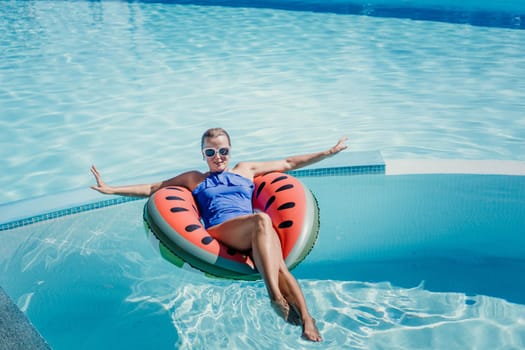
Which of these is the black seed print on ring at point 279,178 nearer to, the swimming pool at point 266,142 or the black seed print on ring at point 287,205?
the black seed print on ring at point 287,205

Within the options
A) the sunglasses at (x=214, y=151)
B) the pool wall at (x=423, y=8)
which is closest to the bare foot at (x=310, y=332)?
the sunglasses at (x=214, y=151)

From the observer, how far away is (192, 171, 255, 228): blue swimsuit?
328cm

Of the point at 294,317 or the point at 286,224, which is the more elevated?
the point at 286,224

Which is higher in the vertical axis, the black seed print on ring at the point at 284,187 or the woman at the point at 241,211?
the black seed print on ring at the point at 284,187

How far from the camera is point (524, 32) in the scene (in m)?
9.73

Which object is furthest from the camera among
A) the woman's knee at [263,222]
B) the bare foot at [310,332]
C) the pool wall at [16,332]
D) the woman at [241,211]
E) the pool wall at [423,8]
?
the pool wall at [423,8]

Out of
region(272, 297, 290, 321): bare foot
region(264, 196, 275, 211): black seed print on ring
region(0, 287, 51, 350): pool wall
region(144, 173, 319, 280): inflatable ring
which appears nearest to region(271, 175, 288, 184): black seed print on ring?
region(144, 173, 319, 280): inflatable ring

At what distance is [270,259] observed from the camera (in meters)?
2.73

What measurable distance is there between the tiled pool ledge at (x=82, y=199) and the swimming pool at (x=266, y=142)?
0.17ft

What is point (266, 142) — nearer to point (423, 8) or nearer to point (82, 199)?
point (82, 199)

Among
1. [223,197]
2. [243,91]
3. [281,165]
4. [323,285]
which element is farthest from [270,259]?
[243,91]

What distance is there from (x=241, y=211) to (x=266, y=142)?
2579mm

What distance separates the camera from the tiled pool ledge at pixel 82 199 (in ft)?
12.0

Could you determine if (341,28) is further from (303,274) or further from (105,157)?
(303,274)
